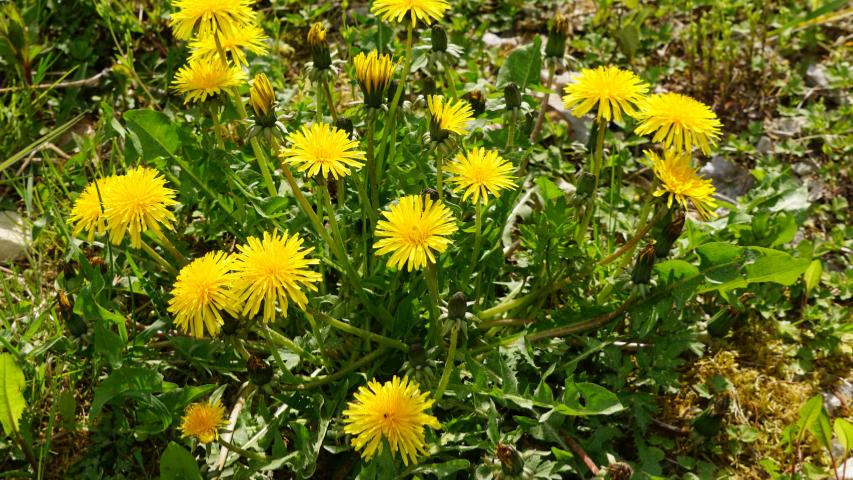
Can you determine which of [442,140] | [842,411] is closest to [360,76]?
[442,140]

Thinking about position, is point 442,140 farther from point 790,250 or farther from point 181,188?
point 790,250

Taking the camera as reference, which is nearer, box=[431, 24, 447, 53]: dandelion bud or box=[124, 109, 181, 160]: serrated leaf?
box=[431, 24, 447, 53]: dandelion bud

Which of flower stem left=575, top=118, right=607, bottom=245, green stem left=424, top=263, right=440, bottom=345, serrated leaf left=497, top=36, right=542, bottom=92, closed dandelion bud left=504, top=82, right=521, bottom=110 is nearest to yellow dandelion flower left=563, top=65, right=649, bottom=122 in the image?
flower stem left=575, top=118, right=607, bottom=245

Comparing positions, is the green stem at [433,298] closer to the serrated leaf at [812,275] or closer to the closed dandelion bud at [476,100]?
the closed dandelion bud at [476,100]

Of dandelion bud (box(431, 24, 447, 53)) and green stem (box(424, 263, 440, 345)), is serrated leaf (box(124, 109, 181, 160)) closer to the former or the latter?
dandelion bud (box(431, 24, 447, 53))

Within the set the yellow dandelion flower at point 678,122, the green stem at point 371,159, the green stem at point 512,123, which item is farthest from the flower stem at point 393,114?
the yellow dandelion flower at point 678,122

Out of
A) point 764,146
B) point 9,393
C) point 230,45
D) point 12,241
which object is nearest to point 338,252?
point 230,45
